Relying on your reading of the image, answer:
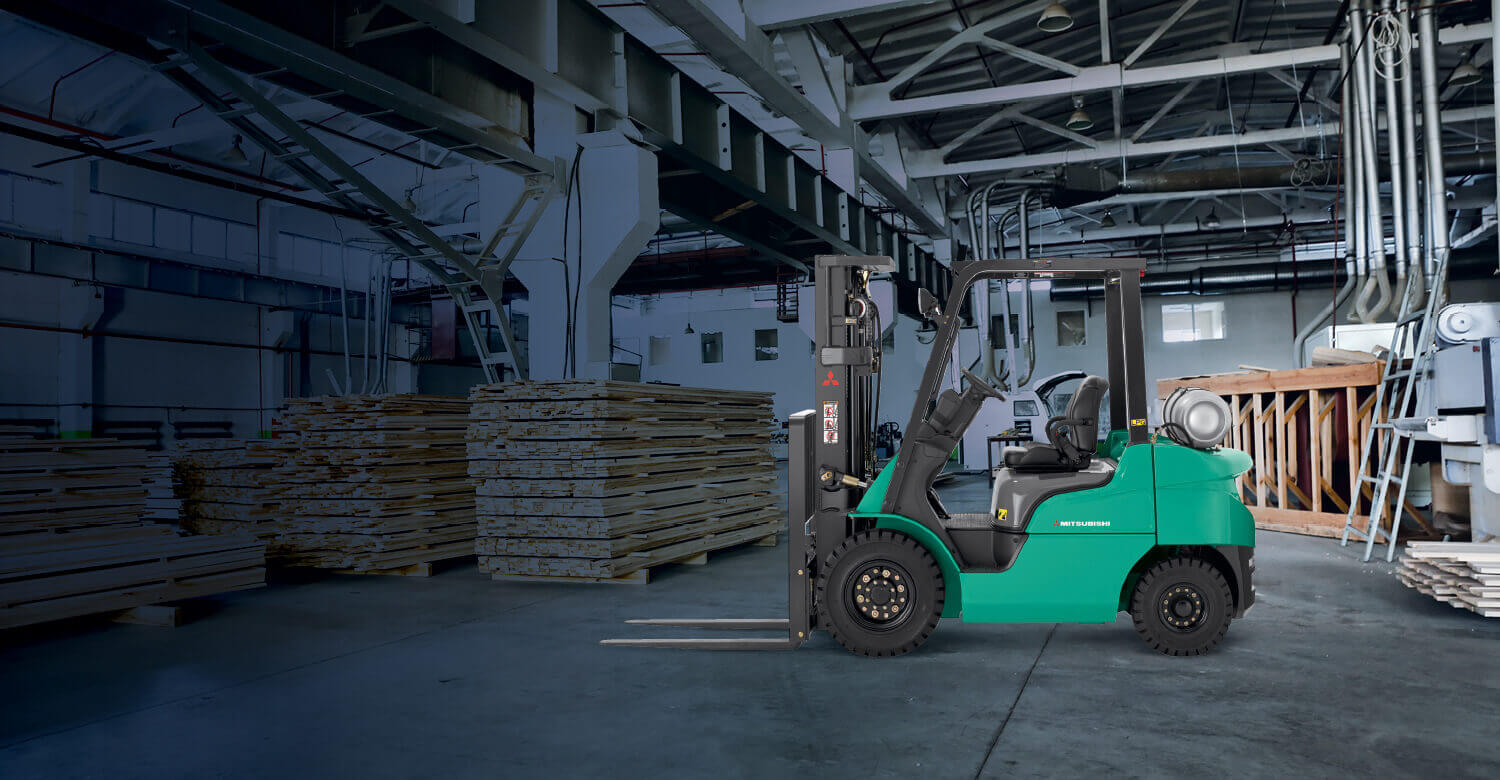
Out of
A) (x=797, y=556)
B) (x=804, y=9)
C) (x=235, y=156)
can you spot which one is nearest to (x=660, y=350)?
(x=235, y=156)

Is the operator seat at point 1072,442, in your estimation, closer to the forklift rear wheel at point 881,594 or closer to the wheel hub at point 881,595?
the forklift rear wheel at point 881,594

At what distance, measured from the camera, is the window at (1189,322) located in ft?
86.3

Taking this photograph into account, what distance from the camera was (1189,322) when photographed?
26.6m

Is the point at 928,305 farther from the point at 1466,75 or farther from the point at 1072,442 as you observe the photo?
the point at 1466,75

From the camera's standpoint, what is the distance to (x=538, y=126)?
321 inches

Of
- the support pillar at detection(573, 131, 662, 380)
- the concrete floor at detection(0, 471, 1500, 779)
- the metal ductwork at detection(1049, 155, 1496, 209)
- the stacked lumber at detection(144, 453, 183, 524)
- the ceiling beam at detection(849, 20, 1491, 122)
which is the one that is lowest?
the concrete floor at detection(0, 471, 1500, 779)

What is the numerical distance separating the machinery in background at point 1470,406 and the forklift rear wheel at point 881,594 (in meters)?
4.87

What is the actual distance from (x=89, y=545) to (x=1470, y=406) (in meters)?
10.1

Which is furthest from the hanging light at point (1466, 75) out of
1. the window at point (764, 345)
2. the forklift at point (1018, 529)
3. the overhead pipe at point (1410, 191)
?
the window at point (764, 345)

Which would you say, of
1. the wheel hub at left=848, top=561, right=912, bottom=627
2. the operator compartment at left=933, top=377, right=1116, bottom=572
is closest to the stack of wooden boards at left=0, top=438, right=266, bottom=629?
the wheel hub at left=848, top=561, right=912, bottom=627

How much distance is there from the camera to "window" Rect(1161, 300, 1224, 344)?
86.3 ft

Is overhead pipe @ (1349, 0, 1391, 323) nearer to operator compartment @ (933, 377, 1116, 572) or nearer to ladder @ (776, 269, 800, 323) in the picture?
operator compartment @ (933, 377, 1116, 572)

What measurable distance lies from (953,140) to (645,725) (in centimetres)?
1435

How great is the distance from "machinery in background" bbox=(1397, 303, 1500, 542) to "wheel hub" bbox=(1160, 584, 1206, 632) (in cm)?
355
